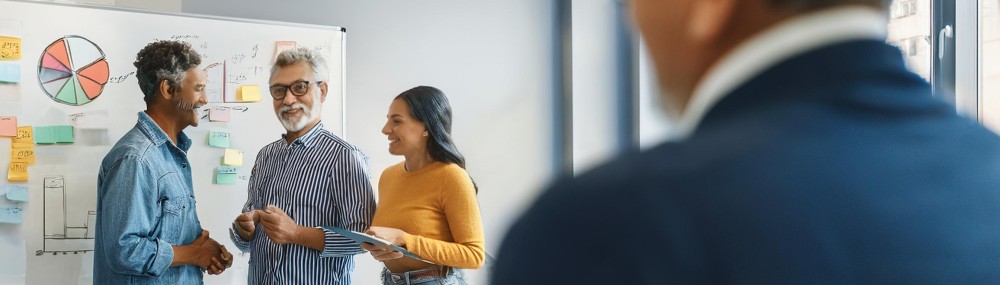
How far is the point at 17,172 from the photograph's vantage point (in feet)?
10.5

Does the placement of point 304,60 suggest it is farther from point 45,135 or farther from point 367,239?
point 367,239

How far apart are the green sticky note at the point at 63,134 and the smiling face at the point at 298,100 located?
78 cm

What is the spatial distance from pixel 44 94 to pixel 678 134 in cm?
333

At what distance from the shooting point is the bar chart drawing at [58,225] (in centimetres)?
322

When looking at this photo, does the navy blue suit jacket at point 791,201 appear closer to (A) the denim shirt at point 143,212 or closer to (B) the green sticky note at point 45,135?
(A) the denim shirt at point 143,212

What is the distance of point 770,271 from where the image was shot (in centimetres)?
35

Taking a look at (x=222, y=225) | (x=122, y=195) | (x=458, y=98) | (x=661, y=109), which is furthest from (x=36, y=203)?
(x=661, y=109)

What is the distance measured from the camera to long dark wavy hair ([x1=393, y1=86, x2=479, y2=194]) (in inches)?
109

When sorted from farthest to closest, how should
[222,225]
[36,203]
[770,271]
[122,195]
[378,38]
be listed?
[378,38] < [222,225] < [36,203] < [122,195] < [770,271]

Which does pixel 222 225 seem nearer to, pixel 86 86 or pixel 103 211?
pixel 86 86

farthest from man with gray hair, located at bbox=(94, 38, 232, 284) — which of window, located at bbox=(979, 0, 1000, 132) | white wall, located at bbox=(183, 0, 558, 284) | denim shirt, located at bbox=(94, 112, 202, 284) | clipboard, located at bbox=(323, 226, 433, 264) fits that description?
window, located at bbox=(979, 0, 1000, 132)

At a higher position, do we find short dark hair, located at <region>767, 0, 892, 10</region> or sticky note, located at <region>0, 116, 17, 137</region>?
sticky note, located at <region>0, 116, 17, 137</region>

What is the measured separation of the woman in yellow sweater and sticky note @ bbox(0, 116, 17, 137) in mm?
1396

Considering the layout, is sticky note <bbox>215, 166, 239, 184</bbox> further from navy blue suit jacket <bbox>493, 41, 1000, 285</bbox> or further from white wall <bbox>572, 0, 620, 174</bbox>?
navy blue suit jacket <bbox>493, 41, 1000, 285</bbox>
